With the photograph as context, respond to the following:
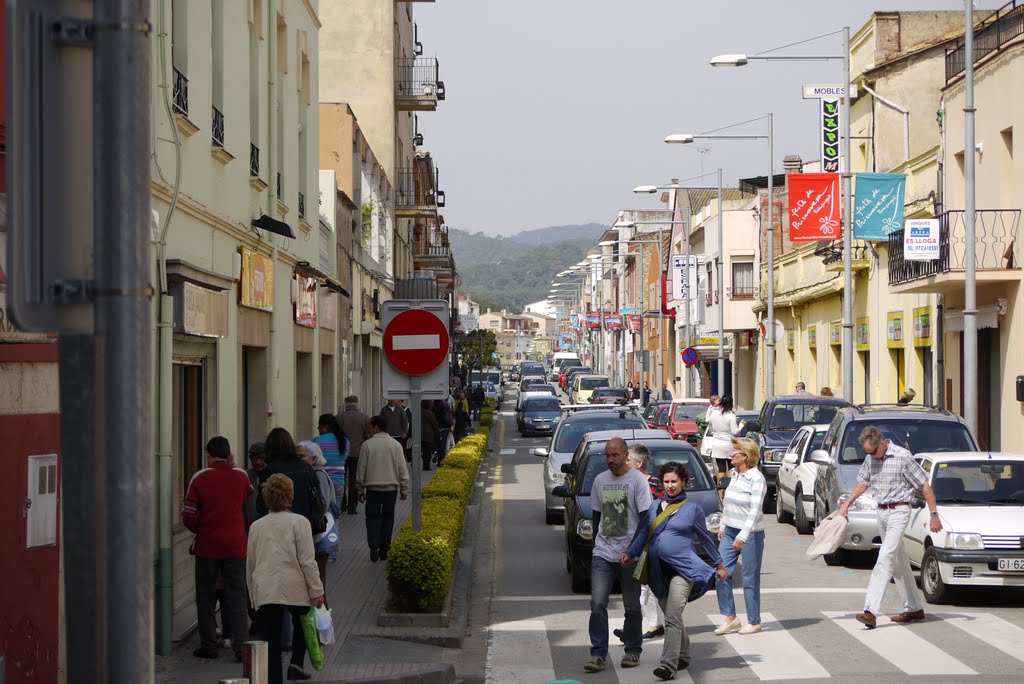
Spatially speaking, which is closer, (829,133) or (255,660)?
(255,660)

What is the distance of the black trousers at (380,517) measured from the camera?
52.3 feet

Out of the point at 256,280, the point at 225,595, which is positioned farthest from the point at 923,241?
the point at 225,595

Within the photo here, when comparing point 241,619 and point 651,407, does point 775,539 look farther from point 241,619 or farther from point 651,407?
point 651,407

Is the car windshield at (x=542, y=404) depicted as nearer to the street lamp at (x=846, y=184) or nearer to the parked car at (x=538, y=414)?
the parked car at (x=538, y=414)

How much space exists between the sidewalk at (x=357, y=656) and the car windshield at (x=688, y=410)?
63.7ft

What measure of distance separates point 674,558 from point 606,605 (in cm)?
66

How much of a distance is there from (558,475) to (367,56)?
87.7 feet

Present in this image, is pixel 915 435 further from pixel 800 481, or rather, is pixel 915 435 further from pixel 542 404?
pixel 542 404

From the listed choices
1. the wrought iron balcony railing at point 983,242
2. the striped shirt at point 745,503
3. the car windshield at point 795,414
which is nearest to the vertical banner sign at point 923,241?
the wrought iron balcony railing at point 983,242

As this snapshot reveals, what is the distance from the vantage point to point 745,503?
1173cm

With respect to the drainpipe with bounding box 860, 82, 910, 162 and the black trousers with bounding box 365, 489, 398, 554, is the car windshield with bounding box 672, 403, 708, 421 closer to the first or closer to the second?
the drainpipe with bounding box 860, 82, 910, 162

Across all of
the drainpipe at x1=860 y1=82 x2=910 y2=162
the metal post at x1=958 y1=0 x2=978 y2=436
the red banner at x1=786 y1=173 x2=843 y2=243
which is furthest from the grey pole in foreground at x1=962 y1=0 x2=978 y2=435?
the drainpipe at x1=860 y1=82 x2=910 y2=162

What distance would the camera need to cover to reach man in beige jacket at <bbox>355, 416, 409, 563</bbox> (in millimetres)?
15930

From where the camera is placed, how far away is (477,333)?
87.4 metres
